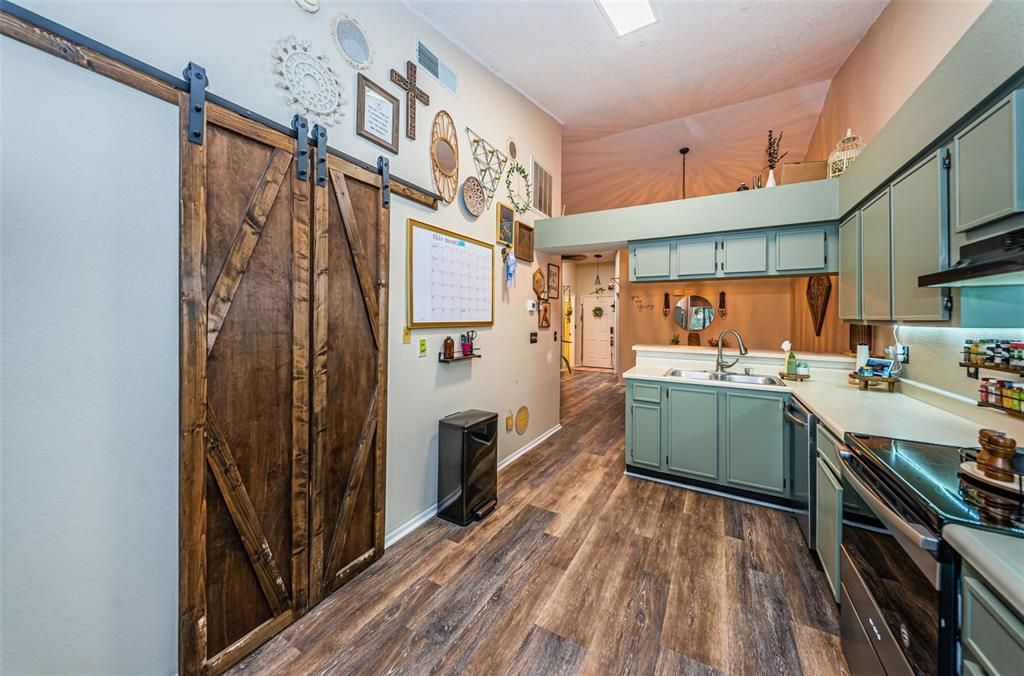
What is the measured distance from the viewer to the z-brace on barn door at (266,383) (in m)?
1.30

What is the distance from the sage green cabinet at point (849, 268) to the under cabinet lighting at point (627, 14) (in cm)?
194

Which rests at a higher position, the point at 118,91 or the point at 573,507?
the point at 118,91

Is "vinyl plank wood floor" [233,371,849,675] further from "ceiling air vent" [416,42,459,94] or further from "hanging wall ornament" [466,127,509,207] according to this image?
"ceiling air vent" [416,42,459,94]

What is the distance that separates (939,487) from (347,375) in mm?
2277

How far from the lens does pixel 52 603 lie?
107 cm

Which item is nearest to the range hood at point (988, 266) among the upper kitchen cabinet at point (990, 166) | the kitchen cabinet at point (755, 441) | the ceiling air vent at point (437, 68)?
the upper kitchen cabinet at point (990, 166)

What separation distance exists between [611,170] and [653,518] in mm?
4674

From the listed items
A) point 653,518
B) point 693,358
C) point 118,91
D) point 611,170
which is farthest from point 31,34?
point 611,170

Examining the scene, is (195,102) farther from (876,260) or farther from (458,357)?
(876,260)

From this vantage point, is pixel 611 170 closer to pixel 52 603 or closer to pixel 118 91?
pixel 118 91

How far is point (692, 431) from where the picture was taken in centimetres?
289

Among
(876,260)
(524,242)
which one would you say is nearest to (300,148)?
(524,242)

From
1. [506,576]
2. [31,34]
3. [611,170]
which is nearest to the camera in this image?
[31,34]

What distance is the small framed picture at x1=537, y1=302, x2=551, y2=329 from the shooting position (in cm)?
388
